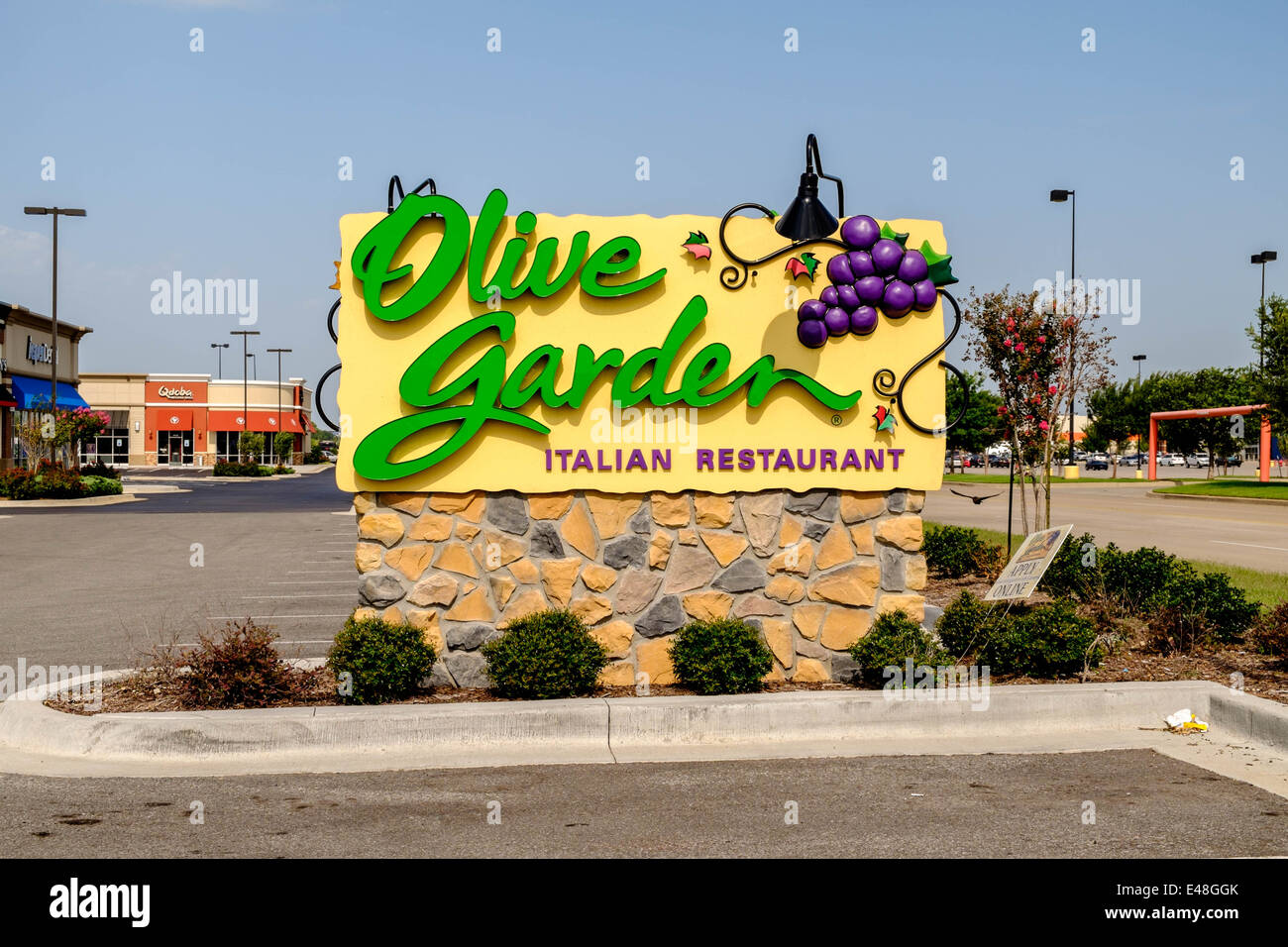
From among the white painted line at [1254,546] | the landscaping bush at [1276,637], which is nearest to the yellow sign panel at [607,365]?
the landscaping bush at [1276,637]

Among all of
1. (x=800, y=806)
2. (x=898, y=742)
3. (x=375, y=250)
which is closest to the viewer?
(x=800, y=806)

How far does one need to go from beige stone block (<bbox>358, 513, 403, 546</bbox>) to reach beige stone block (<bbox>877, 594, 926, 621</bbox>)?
3.51 m

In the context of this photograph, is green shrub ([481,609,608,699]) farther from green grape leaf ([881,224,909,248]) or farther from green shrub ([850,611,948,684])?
green grape leaf ([881,224,909,248])

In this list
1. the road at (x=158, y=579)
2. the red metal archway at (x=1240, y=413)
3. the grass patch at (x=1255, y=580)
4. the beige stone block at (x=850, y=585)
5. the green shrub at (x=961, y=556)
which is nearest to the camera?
the beige stone block at (x=850, y=585)

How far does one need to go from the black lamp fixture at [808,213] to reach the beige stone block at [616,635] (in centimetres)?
298

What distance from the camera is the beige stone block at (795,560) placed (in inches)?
334

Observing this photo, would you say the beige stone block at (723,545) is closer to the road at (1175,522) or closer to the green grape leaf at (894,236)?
the green grape leaf at (894,236)

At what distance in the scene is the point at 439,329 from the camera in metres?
8.30

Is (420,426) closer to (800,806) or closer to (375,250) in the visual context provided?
(375,250)

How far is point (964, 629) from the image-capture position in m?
8.68

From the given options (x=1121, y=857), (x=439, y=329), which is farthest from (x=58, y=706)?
(x=1121, y=857)

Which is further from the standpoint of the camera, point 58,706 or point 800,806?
point 58,706

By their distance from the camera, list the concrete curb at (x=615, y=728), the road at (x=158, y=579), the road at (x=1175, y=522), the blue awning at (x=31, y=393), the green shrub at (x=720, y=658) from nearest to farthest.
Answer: the concrete curb at (x=615, y=728) → the green shrub at (x=720, y=658) → the road at (x=158, y=579) → the road at (x=1175, y=522) → the blue awning at (x=31, y=393)

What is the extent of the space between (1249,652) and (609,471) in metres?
5.28
